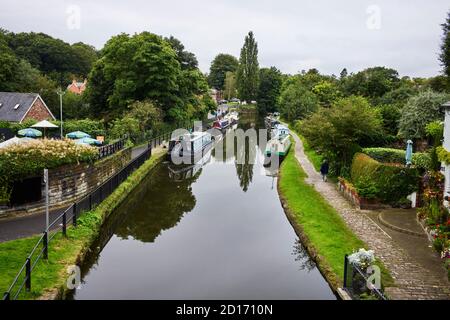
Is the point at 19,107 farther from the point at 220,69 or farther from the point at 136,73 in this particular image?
the point at 220,69

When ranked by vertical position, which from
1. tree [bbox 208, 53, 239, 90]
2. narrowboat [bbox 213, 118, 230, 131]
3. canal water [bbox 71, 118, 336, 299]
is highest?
tree [bbox 208, 53, 239, 90]

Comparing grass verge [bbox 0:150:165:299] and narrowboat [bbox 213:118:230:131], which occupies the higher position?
narrowboat [bbox 213:118:230:131]

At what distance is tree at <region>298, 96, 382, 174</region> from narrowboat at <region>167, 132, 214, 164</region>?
12.1 meters

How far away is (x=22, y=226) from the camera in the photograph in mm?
14430

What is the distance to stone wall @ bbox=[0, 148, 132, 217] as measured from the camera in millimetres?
16047

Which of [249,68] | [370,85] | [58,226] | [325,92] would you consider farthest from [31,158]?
[249,68]

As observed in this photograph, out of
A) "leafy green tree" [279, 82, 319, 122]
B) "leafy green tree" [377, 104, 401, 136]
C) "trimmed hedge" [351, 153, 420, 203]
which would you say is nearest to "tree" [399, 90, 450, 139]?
"leafy green tree" [377, 104, 401, 136]

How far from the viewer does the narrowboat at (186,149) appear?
34.1 metres

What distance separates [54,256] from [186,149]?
23.1 meters

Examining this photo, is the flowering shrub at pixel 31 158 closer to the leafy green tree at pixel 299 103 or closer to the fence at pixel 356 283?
the fence at pixel 356 283

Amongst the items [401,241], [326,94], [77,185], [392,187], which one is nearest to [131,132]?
[77,185]

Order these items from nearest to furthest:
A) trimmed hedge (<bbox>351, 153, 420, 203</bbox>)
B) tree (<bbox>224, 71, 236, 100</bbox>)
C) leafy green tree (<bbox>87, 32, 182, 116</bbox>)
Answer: trimmed hedge (<bbox>351, 153, 420, 203</bbox>)
leafy green tree (<bbox>87, 32, 182, 116</bbox>)
tree (<bbox>224, 71, 236, 100</bbox>)

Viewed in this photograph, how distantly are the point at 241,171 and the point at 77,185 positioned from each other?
15.0 m

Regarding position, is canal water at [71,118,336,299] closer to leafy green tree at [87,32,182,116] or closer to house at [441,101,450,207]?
house at [441,101,450,207]
